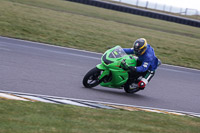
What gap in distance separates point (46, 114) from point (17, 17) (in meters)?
14.7

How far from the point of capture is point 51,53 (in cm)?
1402

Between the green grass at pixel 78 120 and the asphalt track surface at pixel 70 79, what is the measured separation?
1.54 meters

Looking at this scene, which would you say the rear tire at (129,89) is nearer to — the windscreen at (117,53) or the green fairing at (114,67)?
the green fairing at (114,67)

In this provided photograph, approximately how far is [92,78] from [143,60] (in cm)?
137

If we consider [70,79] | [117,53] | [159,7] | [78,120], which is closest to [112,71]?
[117,53]

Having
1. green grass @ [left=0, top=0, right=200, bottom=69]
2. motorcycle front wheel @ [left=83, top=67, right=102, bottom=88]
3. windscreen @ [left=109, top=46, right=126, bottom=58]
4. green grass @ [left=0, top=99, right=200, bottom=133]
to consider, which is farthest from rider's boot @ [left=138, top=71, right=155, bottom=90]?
green grass @ [left=0, top=0, right=200, bottom=69]

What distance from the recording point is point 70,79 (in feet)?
34.0

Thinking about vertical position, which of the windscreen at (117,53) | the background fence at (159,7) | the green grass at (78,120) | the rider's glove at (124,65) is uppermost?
the windscreen at (117,53)

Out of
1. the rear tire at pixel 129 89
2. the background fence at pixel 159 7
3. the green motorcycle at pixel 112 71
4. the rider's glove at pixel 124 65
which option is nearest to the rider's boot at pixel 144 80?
the rear tire at pixel 129 89

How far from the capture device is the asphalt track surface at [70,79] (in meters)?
8.90

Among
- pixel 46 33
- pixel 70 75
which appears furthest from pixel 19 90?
pixel 46 33

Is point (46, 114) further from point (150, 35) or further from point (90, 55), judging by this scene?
point (150, 35)

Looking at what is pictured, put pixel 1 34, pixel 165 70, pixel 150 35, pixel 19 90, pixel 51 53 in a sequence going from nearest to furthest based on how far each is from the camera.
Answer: pixel 19 90
pixel 51 53
pixel 165 70
pixel 1 34
pixel 150 35

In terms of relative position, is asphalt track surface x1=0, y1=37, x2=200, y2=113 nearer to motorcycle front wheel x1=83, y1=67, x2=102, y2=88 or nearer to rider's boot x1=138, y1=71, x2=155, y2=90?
motorcycle front wheel x1=83, y1=67, x2=102, y2=88
